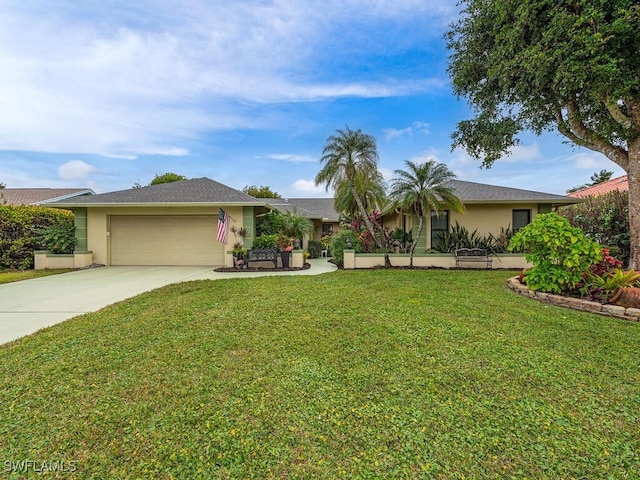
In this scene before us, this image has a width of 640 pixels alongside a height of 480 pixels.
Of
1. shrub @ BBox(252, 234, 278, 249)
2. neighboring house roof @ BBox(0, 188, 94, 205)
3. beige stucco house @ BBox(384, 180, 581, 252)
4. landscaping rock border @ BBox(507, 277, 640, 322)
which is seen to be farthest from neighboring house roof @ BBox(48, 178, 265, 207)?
neighboring house roof @ BBox(0, 188, 94, 205)

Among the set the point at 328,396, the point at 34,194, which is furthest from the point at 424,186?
the point at 34,194

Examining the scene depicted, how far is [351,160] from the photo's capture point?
42.4 feet

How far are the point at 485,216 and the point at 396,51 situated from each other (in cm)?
748

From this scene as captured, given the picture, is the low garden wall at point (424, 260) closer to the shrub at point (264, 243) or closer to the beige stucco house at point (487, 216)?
the beige stucco house at point (487, 216)

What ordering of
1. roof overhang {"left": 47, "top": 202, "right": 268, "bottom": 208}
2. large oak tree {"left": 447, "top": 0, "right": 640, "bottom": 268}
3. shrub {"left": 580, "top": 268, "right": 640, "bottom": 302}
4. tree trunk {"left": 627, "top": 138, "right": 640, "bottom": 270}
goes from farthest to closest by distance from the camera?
roof overhang {"left": 47, "top": 202, "right": 268, "bottom": 208}
tree trunk {"left": 627, "top": 138, "right": 640, "bottom": 270}
large oak tree {"left": 447, "top": 0, "right": 640, "bottom": 268}
shrub {"left": 580, "top": 268, "right": 640, "bottom": 302}

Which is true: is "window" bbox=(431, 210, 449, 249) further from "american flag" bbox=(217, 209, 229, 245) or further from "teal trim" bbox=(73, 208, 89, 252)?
"teal trim" bbox=(73, 208, 89, 252)

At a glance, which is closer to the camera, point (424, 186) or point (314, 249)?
point (424, 186)

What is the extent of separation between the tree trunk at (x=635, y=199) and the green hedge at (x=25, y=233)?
19.0 metres

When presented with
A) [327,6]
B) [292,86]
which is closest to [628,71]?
[327,6]

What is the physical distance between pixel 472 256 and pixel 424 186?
319 cm

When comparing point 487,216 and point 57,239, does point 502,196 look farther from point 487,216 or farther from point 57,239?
point 57,239

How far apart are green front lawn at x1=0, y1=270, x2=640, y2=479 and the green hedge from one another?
987 centimetres

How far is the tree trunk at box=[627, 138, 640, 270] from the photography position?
7605mm

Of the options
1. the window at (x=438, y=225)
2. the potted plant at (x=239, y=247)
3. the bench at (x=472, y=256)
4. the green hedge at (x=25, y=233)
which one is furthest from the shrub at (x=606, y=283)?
the green hedge at (x=25, y=233)
